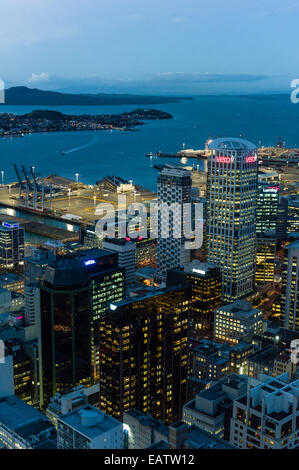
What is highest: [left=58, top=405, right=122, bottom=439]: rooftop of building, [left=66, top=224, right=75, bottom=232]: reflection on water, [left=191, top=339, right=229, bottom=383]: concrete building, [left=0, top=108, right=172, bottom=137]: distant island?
[left=0, top=108, right=172, bottom=137]: distant island

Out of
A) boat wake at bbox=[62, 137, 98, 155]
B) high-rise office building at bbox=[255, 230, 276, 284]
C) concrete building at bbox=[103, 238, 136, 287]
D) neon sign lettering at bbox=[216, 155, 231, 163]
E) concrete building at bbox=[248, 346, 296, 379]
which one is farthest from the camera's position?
boat wake at bbox=[62, 137, 98, 155]

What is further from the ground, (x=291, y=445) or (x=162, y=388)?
(x=291, y=445)

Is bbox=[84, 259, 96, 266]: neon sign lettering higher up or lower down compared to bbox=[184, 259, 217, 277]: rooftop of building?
higher up

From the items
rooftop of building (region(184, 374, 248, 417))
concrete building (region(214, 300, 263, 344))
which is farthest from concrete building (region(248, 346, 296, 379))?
concrete building (region(214, 300, 263, 344))

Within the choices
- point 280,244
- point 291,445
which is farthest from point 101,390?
point 280,244

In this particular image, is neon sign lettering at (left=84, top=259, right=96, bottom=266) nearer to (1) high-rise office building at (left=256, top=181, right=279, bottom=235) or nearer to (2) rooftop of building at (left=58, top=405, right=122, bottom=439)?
(2) rooftop of building at (left=58, top=405, right=122, bottom=439)

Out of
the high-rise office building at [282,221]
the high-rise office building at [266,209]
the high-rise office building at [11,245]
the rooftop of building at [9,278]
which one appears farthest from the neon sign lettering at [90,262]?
the high-rise office building at [282,221]

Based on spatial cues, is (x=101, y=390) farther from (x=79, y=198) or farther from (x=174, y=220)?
(x=79, y=198)
